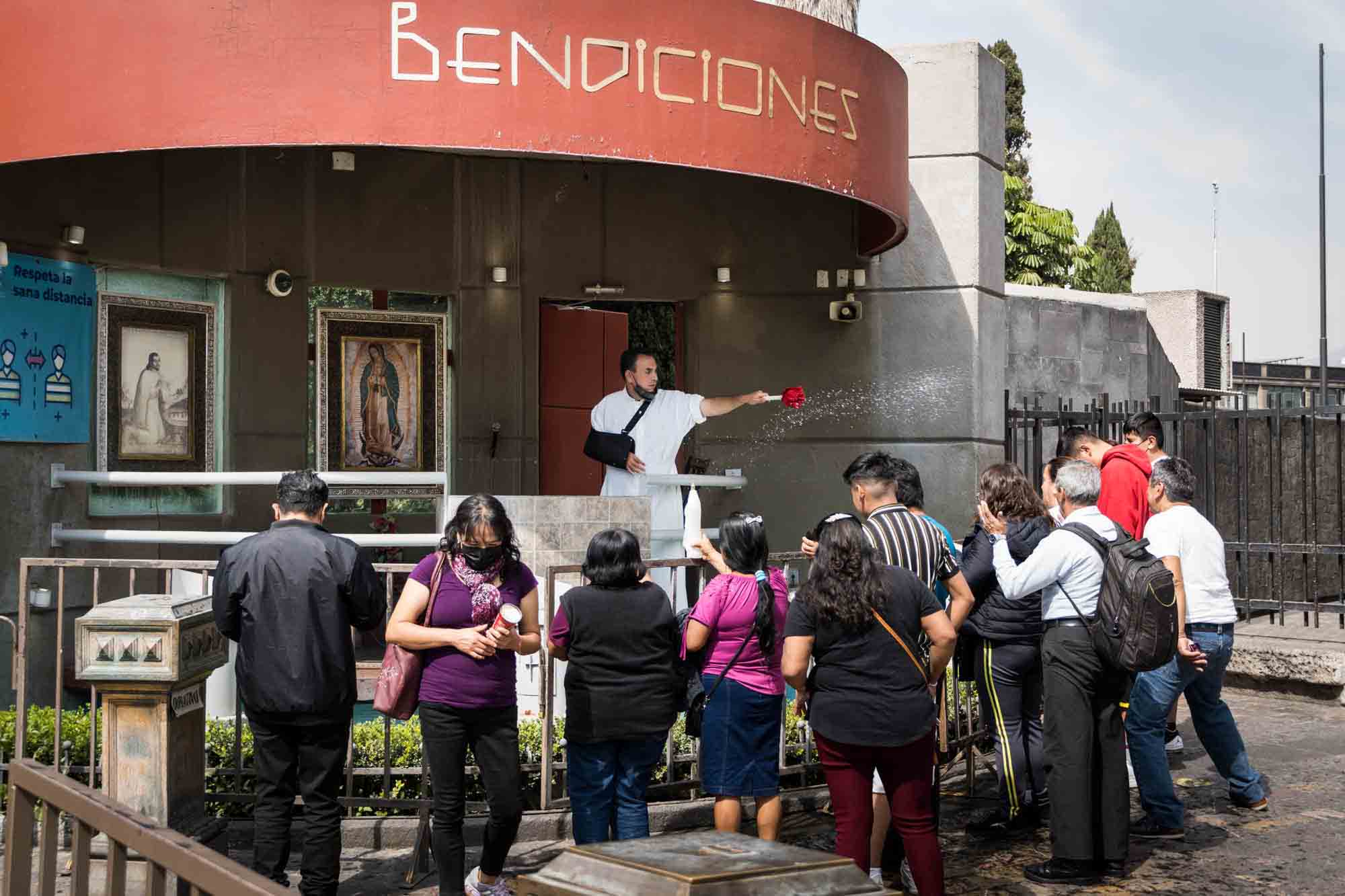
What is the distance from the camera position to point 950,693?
27.9 feet

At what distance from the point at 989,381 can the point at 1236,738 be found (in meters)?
5.28

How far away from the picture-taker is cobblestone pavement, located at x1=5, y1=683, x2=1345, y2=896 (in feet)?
20.3

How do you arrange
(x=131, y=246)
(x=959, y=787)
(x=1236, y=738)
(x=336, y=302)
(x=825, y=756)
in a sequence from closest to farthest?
(x=825, y=756) → (x=1236, y=738) → (x=959, y=787) → (x=131, y=246) → (x=336, y=302)

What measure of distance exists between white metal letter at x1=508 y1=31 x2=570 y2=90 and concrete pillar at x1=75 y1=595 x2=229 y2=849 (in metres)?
3.95

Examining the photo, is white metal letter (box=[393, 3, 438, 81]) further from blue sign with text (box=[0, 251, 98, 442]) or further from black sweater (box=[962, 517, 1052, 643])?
black sweater (box=[962, 517, 1052, 643])

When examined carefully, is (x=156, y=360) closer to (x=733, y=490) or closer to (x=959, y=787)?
(x=733, y=490)

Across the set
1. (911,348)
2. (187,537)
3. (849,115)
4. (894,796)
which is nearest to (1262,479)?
(911,348)

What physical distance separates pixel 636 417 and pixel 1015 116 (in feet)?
85.5

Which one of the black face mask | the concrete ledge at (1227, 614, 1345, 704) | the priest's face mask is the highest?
the priest's face mask

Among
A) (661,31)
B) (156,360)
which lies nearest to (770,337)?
(661,31)

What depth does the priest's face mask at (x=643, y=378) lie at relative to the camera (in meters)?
10.5

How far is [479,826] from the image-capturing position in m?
6.84

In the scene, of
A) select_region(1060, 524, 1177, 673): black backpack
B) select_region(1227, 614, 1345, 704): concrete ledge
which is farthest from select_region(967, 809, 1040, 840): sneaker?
select_region(1227, 614, 1345, 704): concrete ledge

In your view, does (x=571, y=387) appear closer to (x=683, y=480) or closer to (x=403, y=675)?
(x=683, y=480)
